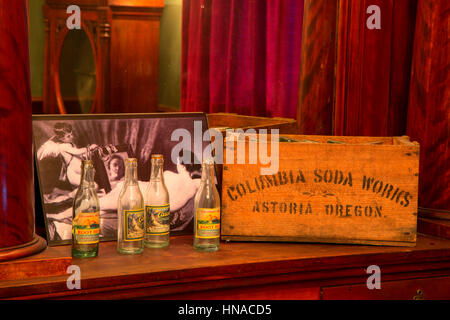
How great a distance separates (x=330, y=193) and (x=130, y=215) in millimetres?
456

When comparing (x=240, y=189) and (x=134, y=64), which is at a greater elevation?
(x=134, y=64)

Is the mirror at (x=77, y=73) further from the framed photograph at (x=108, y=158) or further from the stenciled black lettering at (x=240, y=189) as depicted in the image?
the stenciled black lettering at (x=240, y=189)

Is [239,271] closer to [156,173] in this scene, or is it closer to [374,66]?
[156,173]

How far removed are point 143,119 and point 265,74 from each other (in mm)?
793

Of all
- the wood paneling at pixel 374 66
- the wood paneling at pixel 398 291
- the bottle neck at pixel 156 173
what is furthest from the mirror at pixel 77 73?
the wood paneling at pixel 398 291

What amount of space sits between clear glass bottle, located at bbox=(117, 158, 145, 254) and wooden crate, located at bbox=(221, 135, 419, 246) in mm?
200

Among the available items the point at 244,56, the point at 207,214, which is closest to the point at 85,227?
the point at 207,214

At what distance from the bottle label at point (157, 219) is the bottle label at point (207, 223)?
0.24 ft

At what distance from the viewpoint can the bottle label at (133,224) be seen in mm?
1138

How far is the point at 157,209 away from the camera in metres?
1.18

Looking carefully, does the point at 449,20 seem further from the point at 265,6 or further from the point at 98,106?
the point at 98,106

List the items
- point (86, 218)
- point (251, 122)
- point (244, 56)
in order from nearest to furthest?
point (86, 218)
point (251, 122)
point (244, 56)

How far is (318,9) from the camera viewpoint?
1.63m
